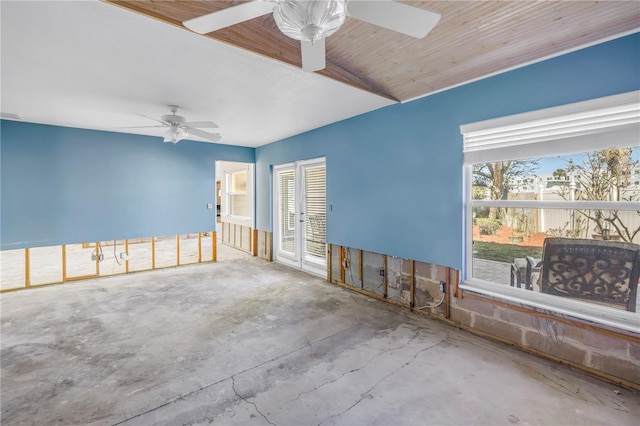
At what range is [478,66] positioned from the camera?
263 centimetres

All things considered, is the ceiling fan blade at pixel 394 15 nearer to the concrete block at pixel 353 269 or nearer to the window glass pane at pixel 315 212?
the concrete block at pixel 353 269

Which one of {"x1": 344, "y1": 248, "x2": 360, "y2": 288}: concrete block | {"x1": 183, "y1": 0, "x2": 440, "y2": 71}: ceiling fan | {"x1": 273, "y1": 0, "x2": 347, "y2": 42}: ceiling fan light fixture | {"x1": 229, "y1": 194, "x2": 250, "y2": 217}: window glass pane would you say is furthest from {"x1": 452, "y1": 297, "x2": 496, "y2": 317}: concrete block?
{"x1": 229, "y1": 194, "x2": 250, "y2": 217}: window glass pane

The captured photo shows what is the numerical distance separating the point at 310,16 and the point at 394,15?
0.45 m

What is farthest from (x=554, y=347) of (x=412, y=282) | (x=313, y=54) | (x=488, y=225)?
(x=313, y=54)

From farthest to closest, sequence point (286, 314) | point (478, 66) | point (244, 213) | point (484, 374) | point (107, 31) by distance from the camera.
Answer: point (244, 213)
point (286, 314)
point (478, 66)
point (484, 374)
point (107, 31)

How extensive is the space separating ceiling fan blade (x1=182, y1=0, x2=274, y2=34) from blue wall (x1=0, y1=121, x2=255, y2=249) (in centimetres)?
465

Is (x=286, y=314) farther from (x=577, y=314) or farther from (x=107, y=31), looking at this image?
(x=107, y=31)

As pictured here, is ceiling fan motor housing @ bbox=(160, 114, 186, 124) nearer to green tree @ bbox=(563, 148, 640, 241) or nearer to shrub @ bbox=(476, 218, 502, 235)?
shrub @ bbox=(476, 218, 502, 235)

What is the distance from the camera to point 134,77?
9.07 feet

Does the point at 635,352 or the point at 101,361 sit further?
the point at 101,361

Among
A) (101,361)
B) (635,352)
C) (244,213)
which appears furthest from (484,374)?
(244,213)

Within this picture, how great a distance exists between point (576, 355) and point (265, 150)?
585 cm

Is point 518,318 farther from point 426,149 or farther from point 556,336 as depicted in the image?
point 426,149

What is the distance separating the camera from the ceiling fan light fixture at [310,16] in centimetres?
123
